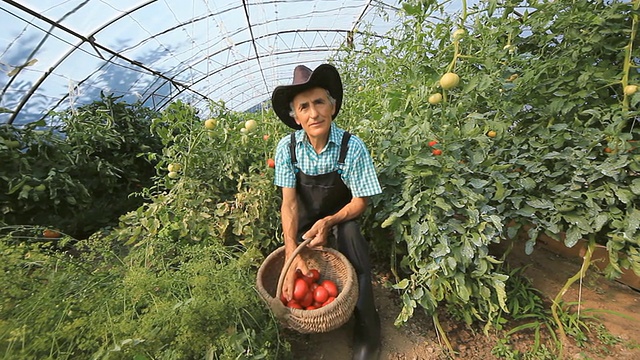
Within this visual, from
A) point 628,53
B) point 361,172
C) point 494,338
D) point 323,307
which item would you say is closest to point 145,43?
point 361,172

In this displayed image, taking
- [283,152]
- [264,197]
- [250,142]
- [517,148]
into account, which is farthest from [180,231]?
[517,148]

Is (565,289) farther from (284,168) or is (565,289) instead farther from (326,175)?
(284,168)

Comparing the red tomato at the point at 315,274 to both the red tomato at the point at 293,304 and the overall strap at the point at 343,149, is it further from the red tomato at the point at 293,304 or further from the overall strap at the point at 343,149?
the overall strap at the point at 343,149

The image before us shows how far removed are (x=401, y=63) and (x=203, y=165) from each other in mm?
1251

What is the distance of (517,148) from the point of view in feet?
4.54

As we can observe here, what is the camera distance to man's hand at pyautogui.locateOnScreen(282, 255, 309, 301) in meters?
1.22

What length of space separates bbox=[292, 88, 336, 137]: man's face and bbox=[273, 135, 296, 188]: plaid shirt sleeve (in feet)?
0.61

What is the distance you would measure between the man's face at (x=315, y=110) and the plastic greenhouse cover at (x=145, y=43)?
0.71 meters

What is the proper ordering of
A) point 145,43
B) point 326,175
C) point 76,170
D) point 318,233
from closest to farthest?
point 318,233 → point 326,175 → point 76,170 → point 145,43

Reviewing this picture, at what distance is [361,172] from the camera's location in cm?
132

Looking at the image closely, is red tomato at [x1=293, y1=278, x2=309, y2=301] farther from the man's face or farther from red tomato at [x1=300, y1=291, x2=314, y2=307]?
the man's face

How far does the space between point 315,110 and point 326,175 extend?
0.32 meters

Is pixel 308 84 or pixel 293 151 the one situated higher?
pixel 308 84

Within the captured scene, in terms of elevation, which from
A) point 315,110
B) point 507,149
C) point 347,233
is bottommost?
point 347,233
